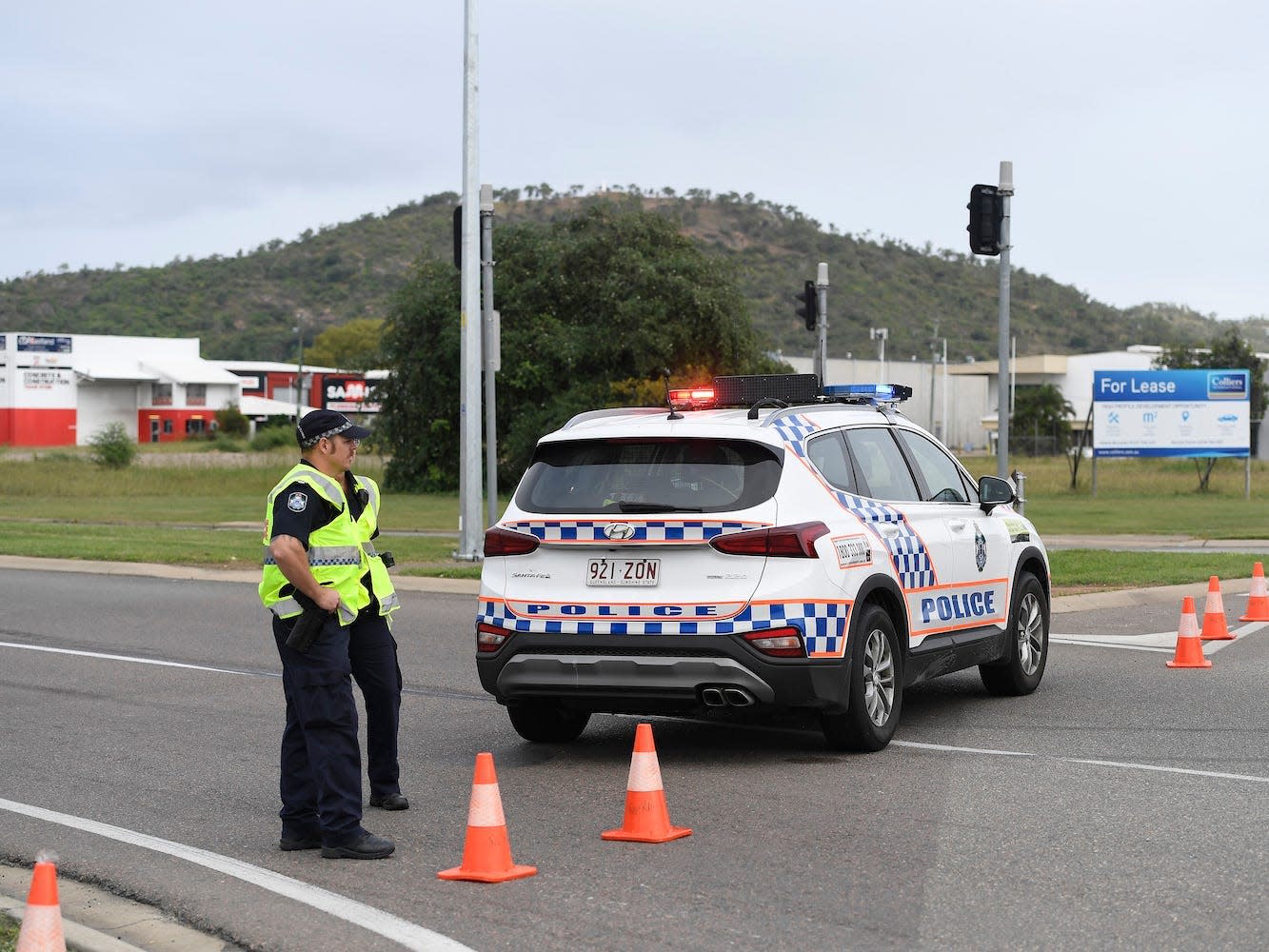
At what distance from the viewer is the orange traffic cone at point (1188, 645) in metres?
11.8

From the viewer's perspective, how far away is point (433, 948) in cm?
537

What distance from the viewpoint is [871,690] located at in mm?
8680

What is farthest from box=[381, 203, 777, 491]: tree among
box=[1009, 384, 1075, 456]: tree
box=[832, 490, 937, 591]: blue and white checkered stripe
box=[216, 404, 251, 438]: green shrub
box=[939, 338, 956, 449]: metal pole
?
box=[216, 404, 251, 438]: green shrub

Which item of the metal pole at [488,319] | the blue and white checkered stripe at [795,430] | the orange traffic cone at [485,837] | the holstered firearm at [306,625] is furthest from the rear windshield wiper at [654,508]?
the metal pole at [488,319]

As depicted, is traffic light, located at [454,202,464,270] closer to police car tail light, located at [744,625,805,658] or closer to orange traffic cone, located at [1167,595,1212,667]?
orange traffic cone, located at [1167,595,1212,667]

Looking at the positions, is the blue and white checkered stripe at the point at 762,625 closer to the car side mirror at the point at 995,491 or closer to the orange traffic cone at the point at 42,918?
the car side mirror at the point at 995,491

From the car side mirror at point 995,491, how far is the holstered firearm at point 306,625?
4911mm

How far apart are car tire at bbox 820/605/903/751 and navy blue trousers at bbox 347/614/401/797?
225 cm

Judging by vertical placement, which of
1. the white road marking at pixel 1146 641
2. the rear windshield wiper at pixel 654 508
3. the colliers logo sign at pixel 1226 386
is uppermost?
the colliers logo sign at pixel 1226 386

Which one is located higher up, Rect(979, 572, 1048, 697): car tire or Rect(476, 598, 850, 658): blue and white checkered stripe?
Rect(476, 598, 850, 658): blue and white checkered stripe

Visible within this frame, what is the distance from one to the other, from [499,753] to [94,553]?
1668 cm

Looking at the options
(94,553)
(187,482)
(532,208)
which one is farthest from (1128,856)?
(532,208)

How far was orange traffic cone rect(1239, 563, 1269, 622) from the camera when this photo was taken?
576 inches

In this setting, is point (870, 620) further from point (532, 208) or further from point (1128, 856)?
point (532, 208)
